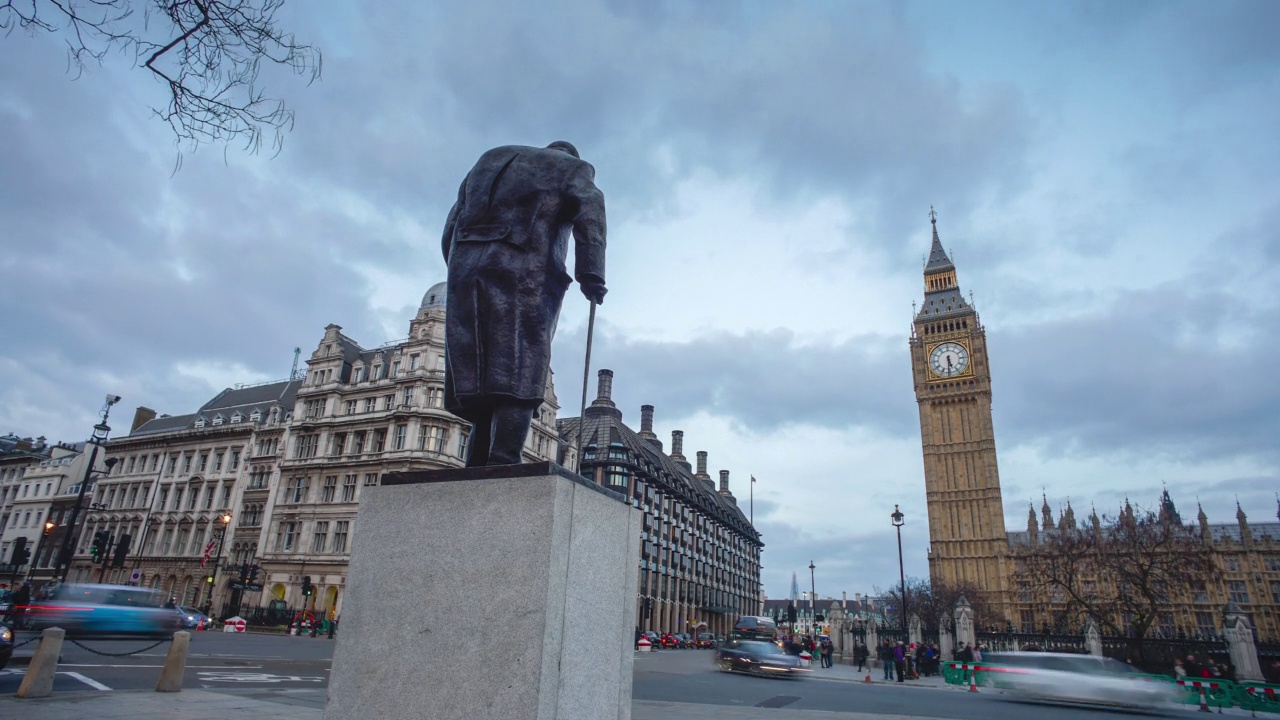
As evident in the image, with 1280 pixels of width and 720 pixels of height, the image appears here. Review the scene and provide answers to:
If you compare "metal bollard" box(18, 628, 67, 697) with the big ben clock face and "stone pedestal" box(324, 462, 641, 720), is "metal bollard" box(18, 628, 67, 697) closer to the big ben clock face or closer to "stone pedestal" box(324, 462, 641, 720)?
"stone pedestal" box(324, 462, 641, 720)

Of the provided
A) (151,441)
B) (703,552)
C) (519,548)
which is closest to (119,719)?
(519,548)

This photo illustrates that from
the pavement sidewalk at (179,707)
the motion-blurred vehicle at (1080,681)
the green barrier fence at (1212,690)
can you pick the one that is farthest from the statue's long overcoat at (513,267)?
the green barrier fence at (1212,690)

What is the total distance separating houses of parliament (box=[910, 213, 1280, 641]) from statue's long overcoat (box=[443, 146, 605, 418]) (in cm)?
8482

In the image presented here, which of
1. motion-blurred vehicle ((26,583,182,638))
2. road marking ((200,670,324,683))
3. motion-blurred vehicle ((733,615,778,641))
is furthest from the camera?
motion-blurred vehicle ((733,615,778,641))

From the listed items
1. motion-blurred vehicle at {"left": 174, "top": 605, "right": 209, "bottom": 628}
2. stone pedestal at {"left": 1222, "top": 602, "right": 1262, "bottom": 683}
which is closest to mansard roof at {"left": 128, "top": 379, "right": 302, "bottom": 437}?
motion-blurred vehicle at {"left": 174, "top": 605, "right": 209, "bottom": 628}

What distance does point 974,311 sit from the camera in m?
96.3

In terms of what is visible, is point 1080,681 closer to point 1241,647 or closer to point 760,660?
point 760,660

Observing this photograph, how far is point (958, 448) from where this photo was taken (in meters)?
91.2

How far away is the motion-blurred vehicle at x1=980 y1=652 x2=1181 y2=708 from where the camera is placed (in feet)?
51.9

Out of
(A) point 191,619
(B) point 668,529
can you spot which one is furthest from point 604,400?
(A) point 191,619

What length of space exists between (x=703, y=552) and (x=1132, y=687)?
67.7m

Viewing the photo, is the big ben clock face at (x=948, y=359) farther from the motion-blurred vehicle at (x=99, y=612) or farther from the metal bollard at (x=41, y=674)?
the metal bollard at (x=41, y=674)

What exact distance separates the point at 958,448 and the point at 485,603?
98.9 metres

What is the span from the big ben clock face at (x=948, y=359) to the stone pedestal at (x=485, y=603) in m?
99.8
